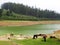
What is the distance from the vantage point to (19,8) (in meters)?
132

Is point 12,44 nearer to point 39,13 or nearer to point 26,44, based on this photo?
point 26,44

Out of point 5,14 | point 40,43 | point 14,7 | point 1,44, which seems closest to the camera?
point 1,44

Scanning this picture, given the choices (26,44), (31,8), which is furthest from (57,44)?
(31,8)

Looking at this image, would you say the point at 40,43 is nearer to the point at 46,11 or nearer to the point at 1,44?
the point at 1,44

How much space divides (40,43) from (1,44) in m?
3.92

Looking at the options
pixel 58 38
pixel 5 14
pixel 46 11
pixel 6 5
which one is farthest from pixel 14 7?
pixel 58 38

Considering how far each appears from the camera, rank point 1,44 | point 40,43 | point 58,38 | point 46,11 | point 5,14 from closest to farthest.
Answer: point 1,44 < point 40,43 < point 58,38 < point 5,14 < point 46,11

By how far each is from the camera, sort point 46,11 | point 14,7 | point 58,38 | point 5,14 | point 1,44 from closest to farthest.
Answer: point 1,44
point 58,38
point 5,14
point 14,7
point 46,11

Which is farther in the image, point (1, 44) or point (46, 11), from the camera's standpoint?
point (46, 11)

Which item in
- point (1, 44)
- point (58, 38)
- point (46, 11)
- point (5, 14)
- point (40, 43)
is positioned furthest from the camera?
point (46, 11)

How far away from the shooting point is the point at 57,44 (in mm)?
19594

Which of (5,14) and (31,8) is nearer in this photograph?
(5,14)

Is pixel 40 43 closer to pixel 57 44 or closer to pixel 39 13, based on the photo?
pixel 57 44

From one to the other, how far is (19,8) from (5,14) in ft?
118
